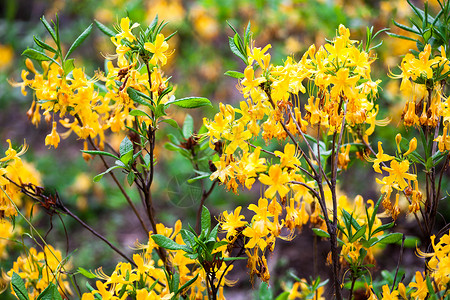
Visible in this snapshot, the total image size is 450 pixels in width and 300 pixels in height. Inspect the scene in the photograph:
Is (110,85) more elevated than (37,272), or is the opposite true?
(110,85)

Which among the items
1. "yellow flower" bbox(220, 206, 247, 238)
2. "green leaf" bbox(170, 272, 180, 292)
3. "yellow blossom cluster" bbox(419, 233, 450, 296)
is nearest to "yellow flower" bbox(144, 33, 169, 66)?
"yellow flower" bbox(220, 206, 247, 238)

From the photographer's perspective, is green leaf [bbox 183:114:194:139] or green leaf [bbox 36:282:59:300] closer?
green leaf [bbox 36:282:59:300]

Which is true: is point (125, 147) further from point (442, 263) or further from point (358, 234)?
point (442, 263)

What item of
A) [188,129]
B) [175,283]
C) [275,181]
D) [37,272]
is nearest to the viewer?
[275,181]

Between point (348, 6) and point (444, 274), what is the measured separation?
239cm

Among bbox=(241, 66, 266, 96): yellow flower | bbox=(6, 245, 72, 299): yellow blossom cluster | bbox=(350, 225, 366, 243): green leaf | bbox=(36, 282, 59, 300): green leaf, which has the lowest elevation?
bbox=(6, 245, 72, 299): yellow blossom cluster

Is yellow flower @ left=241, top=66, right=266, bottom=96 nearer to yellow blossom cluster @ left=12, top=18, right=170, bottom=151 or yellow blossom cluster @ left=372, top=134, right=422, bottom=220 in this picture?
yellow blossom cluster @ left=12, top=18, right=170, bottom=151

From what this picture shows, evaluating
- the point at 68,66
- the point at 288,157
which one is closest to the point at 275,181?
the point at 288,157

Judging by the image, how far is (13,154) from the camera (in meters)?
1.00

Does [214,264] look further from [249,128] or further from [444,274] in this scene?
[444,274]

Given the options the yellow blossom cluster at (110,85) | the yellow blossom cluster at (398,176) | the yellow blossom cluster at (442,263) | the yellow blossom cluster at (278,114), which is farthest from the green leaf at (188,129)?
the yellow blossom cluster at (442,263)

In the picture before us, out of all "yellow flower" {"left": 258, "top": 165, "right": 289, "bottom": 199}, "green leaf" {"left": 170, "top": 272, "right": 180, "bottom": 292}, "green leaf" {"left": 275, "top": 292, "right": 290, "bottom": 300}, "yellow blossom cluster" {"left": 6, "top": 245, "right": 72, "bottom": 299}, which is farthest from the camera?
"green leaf" {"left": 275, "top": 292, "right": 290, "bottom": 300}

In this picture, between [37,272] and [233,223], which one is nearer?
[233,223]

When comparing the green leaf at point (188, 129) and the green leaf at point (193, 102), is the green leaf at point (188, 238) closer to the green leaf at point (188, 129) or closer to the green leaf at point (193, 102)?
the green leaf at point (193, 102)
